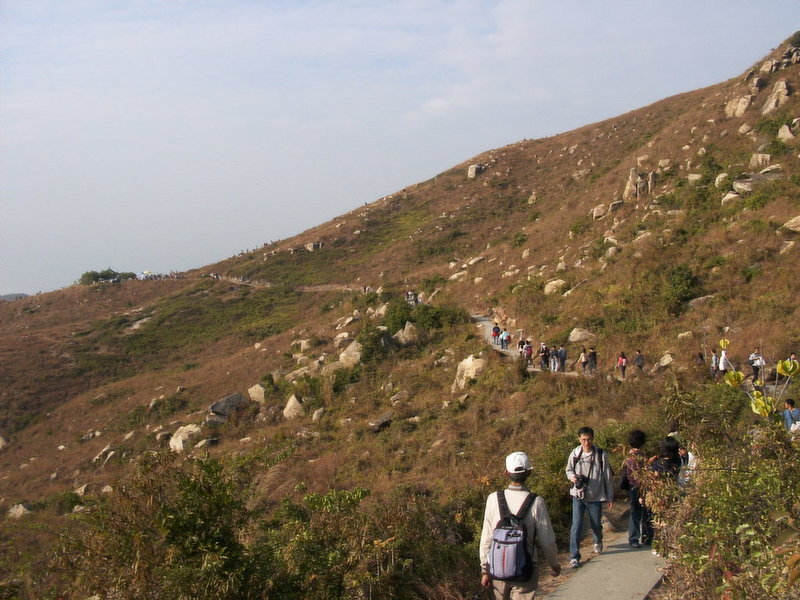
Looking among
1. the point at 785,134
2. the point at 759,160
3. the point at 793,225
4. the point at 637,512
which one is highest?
the point at 785,134

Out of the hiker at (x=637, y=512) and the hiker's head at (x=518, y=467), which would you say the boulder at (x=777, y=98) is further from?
the hiker's head at (x=518, y=467)

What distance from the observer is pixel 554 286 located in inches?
893

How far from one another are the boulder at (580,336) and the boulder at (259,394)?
11076 mm

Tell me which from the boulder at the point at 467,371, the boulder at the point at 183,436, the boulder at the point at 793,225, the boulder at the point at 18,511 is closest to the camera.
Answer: the boulder at the point at 18,511

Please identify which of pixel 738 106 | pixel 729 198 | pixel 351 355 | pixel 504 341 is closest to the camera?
pixel 504 341

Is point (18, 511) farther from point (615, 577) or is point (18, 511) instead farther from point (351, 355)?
point (615, 577)

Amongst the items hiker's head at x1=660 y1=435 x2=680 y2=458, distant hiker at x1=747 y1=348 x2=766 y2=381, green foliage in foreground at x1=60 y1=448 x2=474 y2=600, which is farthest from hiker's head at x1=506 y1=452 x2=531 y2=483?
distant hiker at x1=747 y1=348 x2=766 y2=381

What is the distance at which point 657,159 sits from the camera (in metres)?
31.5

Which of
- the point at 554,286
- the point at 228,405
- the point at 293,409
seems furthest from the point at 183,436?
the point at 554,286

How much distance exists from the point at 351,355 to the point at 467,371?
17.4 feet

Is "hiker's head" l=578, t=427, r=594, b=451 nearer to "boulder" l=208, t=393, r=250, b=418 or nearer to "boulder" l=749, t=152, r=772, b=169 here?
"boulder" l=208, t=393, r=250, b=418

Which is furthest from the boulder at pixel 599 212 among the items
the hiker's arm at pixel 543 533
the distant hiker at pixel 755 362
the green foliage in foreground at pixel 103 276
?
the green foliage in foreground at pixel 103 276

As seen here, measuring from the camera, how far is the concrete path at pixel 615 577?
514 cm

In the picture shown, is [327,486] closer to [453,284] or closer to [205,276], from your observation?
[453,284]
